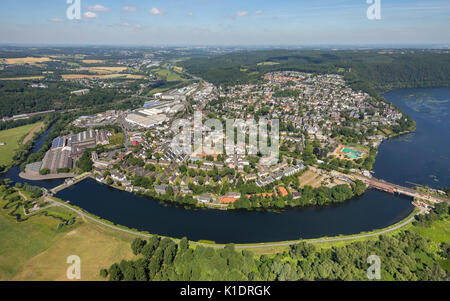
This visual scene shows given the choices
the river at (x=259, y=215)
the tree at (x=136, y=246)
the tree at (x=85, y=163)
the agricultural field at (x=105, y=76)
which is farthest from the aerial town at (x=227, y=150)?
the agricultural field at (x=105, y=76)

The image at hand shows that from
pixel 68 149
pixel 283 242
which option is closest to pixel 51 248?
pixel 283 242

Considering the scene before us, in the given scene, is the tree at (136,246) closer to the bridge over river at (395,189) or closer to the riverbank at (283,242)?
the riverbank at (283,242)

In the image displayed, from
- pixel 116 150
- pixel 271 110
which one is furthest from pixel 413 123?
pixel 116 150

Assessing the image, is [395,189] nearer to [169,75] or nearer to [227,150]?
[227,150]

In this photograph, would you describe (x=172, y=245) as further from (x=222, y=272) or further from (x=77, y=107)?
(x=77, y=107)

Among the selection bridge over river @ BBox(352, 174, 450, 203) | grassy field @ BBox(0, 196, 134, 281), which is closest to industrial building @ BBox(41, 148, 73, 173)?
grassy field @ BBox(0, 196, 134, 281)

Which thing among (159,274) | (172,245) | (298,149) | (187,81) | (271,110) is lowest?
(159,274)

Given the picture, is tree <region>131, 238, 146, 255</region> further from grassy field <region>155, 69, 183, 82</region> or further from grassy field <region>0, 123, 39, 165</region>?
grassy field <region>155, 69, 183, 82</region>

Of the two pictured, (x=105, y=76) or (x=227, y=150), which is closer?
(x=227, y=150)
